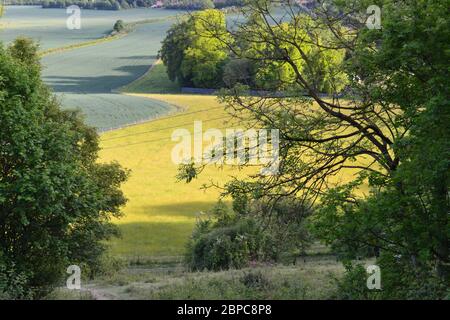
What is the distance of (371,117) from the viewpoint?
17469 millimetres

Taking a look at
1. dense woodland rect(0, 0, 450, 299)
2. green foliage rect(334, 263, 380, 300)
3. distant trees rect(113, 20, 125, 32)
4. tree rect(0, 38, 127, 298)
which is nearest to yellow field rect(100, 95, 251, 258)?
dense woodland rect(0, 0, 450, 299)

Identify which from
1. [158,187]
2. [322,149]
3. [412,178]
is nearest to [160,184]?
[158,187]

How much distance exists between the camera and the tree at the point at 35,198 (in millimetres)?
18000

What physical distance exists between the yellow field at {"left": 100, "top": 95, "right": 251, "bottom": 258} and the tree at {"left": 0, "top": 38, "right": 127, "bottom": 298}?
3.85m

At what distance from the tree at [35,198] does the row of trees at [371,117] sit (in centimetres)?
382

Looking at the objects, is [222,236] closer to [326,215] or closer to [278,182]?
[278,182]

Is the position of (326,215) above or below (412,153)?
below

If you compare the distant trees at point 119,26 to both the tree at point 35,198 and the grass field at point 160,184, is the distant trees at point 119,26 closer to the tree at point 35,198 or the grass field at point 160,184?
the grass field at point 160,184

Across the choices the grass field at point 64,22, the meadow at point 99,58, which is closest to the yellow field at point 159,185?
the meadow at point 99,58

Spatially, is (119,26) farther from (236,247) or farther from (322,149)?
(322,149)
